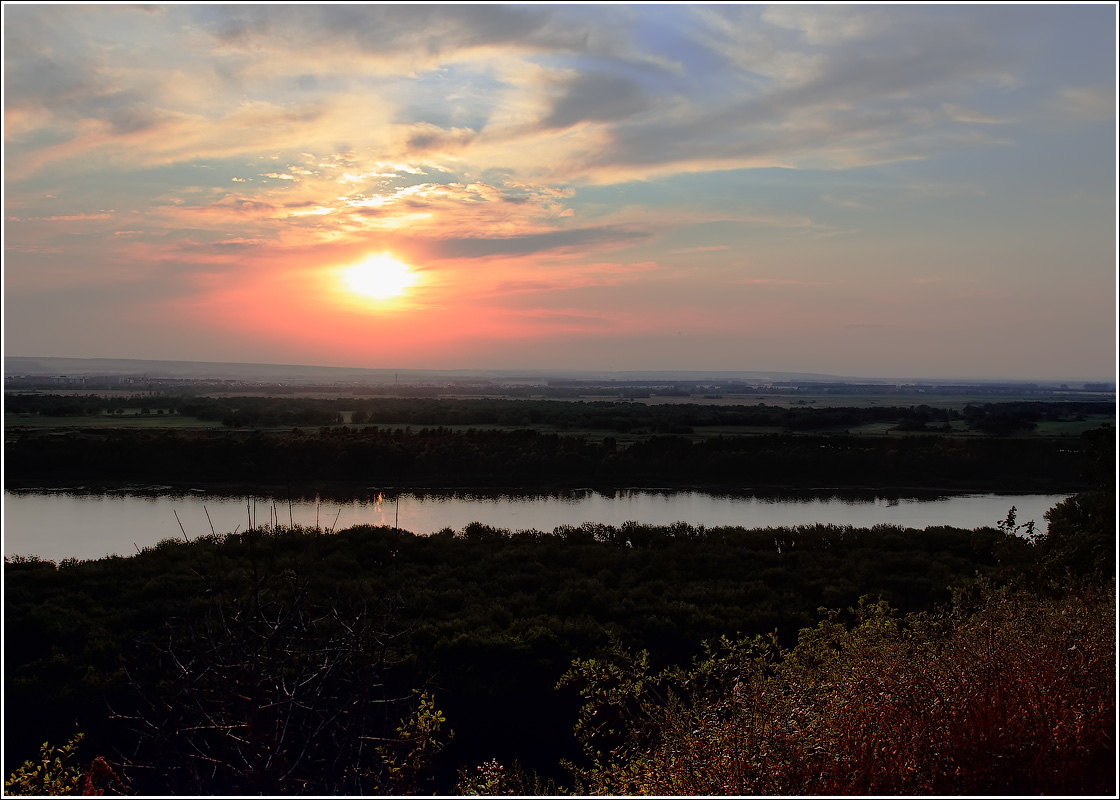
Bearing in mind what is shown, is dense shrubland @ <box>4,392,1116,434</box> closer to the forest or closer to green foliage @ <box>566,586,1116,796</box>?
the forest

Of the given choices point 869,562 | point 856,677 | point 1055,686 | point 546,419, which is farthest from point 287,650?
point 546,419

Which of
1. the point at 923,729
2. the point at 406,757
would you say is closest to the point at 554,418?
the point at 406,757

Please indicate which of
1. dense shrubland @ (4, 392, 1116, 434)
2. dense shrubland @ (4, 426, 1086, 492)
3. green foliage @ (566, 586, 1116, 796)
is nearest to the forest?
green foliage @ (566, 586, 1116, 796)

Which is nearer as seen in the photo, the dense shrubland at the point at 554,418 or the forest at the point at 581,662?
the forest at the point at 581,662

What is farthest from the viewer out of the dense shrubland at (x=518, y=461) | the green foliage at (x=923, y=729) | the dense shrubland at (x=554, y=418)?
the dense shrubland at (x=554, y=418)

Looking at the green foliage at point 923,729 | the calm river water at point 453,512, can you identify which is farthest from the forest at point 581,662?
the calm river water at point 453,512

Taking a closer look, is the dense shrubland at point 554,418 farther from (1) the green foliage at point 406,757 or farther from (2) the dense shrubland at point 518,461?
(1) the green foliage at point 406,757

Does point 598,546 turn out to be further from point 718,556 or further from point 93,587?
point 93,587
